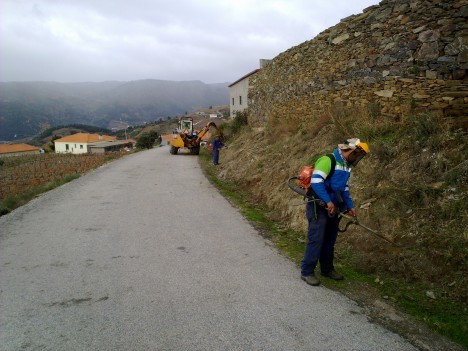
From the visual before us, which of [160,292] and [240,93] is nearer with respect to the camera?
[160,292]

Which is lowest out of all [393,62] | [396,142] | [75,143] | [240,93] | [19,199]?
[19,199]

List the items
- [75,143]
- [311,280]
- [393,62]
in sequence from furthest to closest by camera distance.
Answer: [75,143], [393,62], [311,280]

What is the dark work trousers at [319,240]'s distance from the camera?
14.0 ft

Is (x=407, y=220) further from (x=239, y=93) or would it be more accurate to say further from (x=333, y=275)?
(x=239, y=93)

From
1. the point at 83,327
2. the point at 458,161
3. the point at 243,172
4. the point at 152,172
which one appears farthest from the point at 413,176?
the point at 152,172

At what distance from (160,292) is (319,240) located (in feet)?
6.91

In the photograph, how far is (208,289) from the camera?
4.05 metres

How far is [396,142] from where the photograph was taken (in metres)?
6.52

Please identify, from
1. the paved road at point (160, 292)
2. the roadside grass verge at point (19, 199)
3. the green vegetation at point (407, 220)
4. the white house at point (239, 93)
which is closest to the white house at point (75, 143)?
the white house at point (239, 93)

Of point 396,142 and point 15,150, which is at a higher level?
point 396,142

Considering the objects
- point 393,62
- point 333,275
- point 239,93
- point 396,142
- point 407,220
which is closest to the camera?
point 333,275

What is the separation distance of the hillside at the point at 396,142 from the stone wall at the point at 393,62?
2 cm

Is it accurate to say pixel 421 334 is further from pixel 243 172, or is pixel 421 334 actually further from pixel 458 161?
pixel 243 172

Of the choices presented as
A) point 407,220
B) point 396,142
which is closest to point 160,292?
point 407,220
